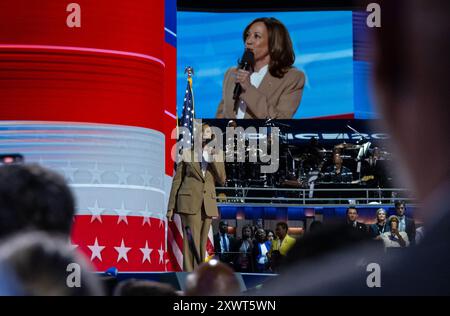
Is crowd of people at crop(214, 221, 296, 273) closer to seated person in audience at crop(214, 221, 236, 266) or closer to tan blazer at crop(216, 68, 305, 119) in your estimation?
seated person in audience at crop(214, 221, 236, 266)

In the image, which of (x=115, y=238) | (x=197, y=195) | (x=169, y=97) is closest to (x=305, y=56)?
(x=169, y=97)

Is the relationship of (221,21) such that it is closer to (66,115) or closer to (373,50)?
(66,115)

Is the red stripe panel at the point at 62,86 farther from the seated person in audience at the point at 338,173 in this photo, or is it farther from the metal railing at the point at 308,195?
the seated person in audience at the point at 338,173

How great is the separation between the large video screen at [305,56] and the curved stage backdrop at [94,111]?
30.3 feet

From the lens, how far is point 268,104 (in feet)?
60.6

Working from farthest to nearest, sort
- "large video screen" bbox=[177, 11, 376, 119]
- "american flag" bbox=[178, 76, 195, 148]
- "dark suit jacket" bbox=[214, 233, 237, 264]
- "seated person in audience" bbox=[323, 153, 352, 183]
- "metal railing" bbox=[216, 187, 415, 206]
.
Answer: "large video screen" bbox=[177, 11, 376, 119]
"seated person in audience" bbox=[323, 153, 352, 183]
"metal railing" bbox=[216, 187, 415, 206]
"american flag" bbox=[178, 76, 195, 148]
"dark suit jacket" bbox=[214, 233, 237, 264]

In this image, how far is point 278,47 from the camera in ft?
62.0

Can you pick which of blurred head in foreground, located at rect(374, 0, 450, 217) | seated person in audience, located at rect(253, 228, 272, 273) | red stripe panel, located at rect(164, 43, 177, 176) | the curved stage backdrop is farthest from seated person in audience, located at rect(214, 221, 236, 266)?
blurred head in foreground, located at rect(374, 0, 450, 217)

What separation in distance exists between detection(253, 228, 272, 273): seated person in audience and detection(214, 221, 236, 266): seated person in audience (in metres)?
0.30

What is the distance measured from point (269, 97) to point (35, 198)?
56.2 ft

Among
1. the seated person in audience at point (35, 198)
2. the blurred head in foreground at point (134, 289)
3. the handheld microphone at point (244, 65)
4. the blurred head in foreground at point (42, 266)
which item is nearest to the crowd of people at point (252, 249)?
the seated person in audience at point (35, 198)

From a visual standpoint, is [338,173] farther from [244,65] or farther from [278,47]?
[278,47]

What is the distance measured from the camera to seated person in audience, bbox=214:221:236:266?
968 centimetres
